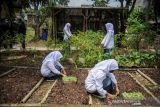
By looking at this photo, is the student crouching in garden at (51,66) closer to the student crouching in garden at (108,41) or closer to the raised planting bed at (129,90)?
the raised planting bed at (129,90)

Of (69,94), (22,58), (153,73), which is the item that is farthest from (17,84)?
(22,58)

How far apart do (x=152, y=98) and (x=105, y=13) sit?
18.0 metres

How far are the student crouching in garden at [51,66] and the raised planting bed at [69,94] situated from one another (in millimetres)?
365

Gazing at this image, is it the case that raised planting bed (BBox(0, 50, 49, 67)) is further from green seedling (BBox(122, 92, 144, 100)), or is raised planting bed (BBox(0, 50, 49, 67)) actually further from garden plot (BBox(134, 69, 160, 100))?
green seedling (BBox(122, 92, 144, 100))

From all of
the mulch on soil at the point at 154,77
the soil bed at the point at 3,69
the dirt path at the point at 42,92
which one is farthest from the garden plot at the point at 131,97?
the soil bed at the point at 3,69

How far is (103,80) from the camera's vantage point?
9375 mm

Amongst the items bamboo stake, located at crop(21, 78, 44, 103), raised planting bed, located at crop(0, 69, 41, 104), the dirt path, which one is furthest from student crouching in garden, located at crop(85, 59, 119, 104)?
raised planting bed, located at crop(0, 69, 41, 104)

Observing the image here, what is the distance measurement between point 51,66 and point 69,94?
183cm

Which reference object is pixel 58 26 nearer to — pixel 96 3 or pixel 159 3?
pixel 96 3

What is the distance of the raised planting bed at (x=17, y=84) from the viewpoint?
9312mm

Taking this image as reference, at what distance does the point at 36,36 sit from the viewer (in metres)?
30.8

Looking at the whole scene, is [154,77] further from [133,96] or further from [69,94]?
[69,94]

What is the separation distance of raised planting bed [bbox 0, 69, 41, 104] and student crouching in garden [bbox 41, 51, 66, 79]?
39cm

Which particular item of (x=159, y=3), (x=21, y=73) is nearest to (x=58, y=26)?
(x=159, y=3)
